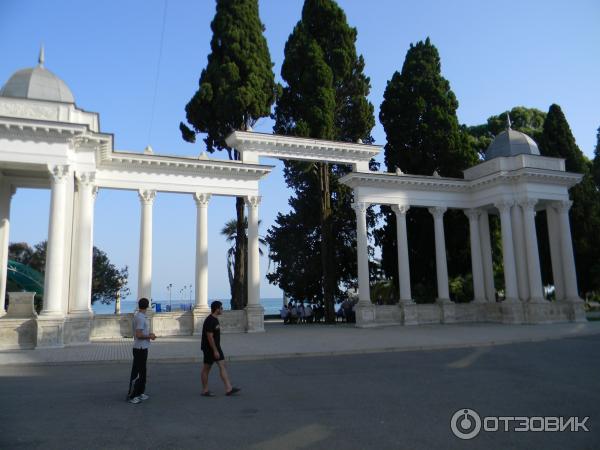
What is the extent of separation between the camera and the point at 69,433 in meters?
5.62

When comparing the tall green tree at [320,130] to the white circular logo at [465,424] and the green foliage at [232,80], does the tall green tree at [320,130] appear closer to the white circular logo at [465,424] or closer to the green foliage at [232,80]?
the green foliage at [232,80]

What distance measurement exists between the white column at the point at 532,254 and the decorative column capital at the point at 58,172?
22413 millimetres

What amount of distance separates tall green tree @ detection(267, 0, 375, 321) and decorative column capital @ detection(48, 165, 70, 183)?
1354 centimetres

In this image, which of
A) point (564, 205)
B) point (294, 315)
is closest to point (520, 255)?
point (564, 205)

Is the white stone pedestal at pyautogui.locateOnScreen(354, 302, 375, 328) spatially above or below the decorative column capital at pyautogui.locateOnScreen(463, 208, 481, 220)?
below

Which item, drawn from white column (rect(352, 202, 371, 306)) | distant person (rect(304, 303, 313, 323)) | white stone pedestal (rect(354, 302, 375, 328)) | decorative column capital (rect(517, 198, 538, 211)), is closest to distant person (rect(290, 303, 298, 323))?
distant person (rect(304, 303, 313, 323))

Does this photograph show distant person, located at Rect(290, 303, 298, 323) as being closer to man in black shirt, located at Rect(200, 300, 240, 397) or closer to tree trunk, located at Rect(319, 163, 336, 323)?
tree trunk, located at Rect(319, 163, 336, 323)

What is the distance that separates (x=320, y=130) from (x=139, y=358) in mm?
21544

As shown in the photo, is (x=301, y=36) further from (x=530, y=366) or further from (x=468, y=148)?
(x=530, y=366)

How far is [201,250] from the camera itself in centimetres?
2106

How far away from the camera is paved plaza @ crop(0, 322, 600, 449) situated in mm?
5402

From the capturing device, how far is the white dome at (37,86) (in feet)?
57.8

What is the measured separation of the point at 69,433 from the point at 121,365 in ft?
A: 21.2

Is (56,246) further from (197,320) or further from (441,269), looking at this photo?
(441,269)
